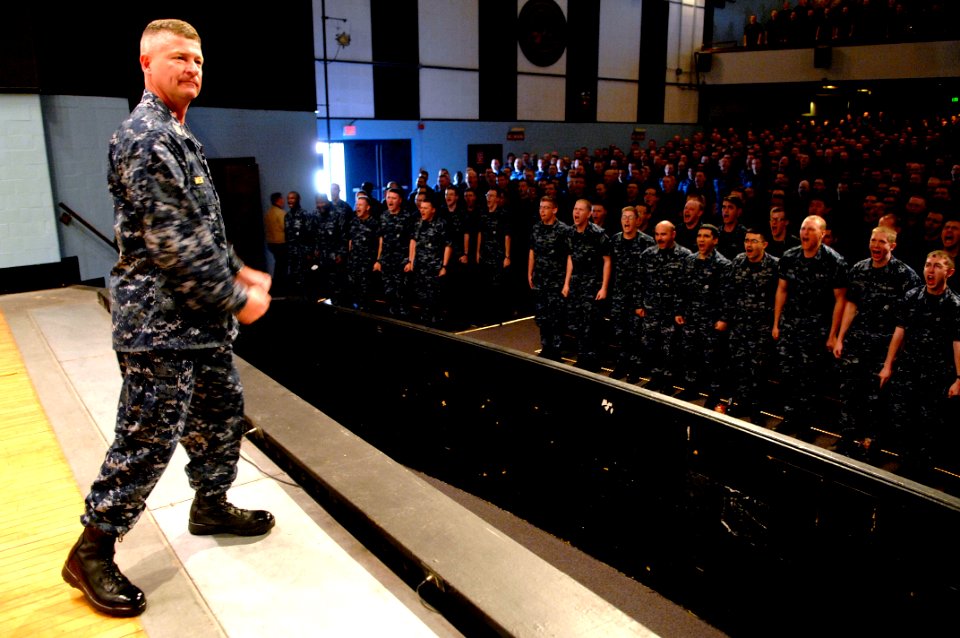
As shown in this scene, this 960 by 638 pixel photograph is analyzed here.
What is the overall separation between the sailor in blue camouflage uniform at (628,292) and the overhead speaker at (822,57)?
48.1ft

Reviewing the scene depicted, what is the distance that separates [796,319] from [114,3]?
834 cm

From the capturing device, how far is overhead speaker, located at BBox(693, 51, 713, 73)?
20969mm

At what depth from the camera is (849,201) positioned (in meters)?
8.80

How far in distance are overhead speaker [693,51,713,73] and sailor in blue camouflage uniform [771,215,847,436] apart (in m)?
17.4

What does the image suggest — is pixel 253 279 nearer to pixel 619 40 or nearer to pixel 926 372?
pixel 926 372

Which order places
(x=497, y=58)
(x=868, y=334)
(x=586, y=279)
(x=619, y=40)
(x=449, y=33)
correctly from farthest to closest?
(x=619, y=40) < (x=497, y=58) < (x=449, y=33) < (x=586, y=279) < (x=868, y=334)

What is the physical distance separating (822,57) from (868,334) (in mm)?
16050

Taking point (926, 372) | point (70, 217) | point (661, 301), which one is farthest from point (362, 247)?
point (926, 372)

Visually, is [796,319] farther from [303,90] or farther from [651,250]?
[303,90]

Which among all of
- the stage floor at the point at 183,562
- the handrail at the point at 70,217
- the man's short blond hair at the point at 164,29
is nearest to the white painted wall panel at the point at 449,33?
the handrail at the point at 70,217

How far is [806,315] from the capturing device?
565 centimetres

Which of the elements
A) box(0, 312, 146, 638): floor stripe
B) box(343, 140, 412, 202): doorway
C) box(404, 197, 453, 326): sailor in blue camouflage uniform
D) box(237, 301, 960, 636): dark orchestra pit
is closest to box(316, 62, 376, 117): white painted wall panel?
box(343, 140, 412, 202): doorway

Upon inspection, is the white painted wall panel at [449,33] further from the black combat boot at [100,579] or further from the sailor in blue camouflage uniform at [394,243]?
the black combat boot at [100,579]

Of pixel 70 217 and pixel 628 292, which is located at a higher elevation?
pixel 70 217
